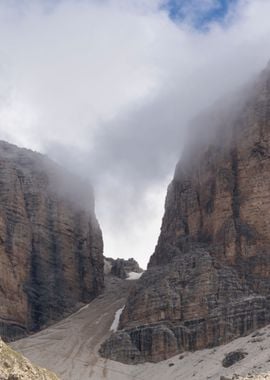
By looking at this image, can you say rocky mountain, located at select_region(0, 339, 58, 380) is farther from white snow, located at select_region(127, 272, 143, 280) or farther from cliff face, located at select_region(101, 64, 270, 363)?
white snow, located at select_region(127, 272, 143, 280)

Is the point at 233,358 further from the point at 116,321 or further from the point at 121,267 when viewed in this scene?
the point at 121,267

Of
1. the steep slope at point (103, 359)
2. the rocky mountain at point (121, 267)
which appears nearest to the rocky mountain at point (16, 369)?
the steep slope at point (103, 359)

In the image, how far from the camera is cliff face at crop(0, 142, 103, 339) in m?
113

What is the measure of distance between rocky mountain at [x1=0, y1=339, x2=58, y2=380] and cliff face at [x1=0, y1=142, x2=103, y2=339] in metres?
86.6

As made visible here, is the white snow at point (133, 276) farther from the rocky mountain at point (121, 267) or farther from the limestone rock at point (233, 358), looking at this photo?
the limestone rock at point (233, 358)

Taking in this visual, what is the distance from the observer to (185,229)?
349 feet

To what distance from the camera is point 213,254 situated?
97.6 metres

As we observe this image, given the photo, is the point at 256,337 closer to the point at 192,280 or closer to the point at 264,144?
the point at 192,280

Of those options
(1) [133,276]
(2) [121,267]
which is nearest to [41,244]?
(1) [133,276]

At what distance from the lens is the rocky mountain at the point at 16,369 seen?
787 inches

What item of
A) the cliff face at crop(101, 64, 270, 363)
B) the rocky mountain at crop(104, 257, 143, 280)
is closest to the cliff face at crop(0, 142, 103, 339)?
the rocky mountain at crop(104, 257, 143, 280)

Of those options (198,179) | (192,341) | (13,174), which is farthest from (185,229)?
(13,174)

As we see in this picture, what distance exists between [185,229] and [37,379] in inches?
3408

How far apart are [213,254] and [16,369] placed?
78.3m
